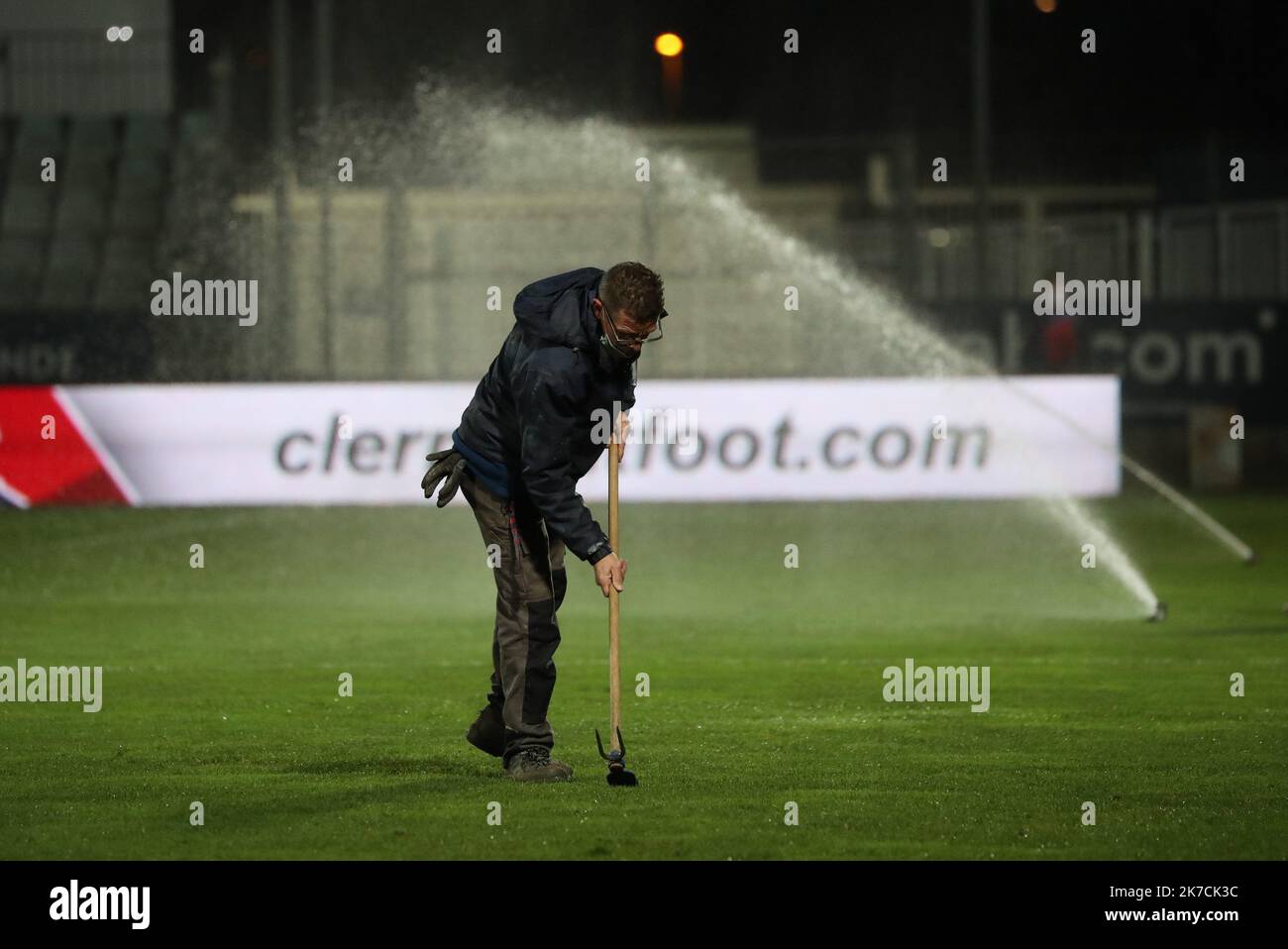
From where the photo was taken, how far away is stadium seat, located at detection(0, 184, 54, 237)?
1101 inches

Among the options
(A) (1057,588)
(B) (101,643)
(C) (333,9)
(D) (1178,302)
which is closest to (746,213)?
(D) (1178,302)

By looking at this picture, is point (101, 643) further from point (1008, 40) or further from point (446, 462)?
point (1008, 40)

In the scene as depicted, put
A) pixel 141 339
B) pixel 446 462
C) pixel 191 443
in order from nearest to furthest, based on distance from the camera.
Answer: pixel 446 462 < pixel 191 443 < pixel 141 339

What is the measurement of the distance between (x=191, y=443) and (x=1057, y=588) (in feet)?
26.8

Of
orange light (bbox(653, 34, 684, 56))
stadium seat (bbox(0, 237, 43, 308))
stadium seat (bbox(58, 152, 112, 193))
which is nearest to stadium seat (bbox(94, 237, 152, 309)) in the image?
stadium seat (bbox(0, 237, 43, 308))

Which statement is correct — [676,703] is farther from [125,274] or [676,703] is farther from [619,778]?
[125,274]

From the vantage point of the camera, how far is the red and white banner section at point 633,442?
19.6 meters

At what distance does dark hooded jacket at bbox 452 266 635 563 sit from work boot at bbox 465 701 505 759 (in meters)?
0.87

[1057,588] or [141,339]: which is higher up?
[141,339]

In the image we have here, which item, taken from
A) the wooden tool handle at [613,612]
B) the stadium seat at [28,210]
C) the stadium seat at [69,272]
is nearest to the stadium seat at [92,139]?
the stadium seat at [28,210]

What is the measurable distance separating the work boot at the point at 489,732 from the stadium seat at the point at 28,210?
21.2m

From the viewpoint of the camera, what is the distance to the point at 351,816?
7371 millimetres

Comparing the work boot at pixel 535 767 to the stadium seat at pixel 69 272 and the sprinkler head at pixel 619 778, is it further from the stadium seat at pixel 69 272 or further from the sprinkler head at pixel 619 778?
the stadium seat at pixel 69 272

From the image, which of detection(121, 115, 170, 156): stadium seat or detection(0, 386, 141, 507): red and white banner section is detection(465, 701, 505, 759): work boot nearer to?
detection(0, 386, 141, 507): red and white banner section
